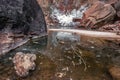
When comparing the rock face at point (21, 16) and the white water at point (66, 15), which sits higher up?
the rock face at point (21, 16)

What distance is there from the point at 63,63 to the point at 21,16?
3.97 metres

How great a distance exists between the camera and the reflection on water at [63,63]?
6.70m

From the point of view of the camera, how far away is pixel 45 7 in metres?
26.5

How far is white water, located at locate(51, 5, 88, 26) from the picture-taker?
76.0 ft

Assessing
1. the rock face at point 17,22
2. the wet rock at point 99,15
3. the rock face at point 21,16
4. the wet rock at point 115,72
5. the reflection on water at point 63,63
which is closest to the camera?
the wet rock at point 115,72

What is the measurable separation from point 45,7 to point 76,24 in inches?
244

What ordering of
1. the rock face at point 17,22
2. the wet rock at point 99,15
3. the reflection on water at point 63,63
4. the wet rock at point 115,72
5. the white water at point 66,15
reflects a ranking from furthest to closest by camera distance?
the white water at point 66,15
the wet rock at point 99,15
the rock face at point 17,22
the reflection on water at point 63,63
the wet rock at point 115,72

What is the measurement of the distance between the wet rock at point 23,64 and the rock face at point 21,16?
258cm

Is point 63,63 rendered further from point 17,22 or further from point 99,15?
point 99,15

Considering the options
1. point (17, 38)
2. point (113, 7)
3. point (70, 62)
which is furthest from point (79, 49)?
point (113, 7)

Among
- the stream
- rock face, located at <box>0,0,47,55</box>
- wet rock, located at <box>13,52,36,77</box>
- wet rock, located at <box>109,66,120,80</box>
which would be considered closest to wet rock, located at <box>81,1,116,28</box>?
rock face, located at <box>0,0,47,55</box>

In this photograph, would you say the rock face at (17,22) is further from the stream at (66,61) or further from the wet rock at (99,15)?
the wet rock at (99,15)

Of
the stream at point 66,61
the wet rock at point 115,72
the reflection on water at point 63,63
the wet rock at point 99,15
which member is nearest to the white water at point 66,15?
the wet rock at point 99,15

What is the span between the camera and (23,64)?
682 cm
